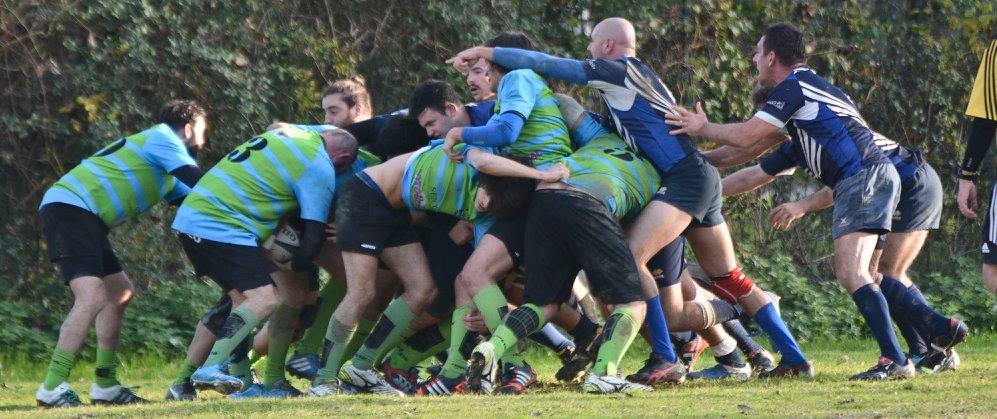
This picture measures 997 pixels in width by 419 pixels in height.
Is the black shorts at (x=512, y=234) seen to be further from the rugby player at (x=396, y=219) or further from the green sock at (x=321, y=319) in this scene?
the green sock at (x=321, y=319)

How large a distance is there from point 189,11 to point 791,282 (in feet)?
17.3

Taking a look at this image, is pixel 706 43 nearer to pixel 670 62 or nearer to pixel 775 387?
pixel 670 62

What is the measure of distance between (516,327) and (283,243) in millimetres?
1531

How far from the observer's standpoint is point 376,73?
12312mm

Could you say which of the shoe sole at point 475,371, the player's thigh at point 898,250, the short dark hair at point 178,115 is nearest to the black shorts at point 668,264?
the shoe sole at point 475,371

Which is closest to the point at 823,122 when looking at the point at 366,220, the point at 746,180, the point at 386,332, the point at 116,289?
the point at 746,180

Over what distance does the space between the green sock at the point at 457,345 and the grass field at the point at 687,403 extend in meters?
0.42

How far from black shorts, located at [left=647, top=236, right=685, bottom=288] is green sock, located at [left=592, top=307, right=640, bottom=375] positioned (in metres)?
0.69

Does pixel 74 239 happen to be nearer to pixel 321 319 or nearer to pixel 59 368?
pixel 59 368

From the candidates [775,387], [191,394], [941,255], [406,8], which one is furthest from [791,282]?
[191,394]

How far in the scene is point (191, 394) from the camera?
8391 mm

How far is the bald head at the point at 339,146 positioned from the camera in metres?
8.35

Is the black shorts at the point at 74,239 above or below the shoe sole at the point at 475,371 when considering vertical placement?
above

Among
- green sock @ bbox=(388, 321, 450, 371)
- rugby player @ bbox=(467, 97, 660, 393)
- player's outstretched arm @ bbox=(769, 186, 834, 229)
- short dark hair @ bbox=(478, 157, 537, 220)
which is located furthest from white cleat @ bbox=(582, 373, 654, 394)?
player's outstretched arm @ bbox=(769, 186, 834, 229)
